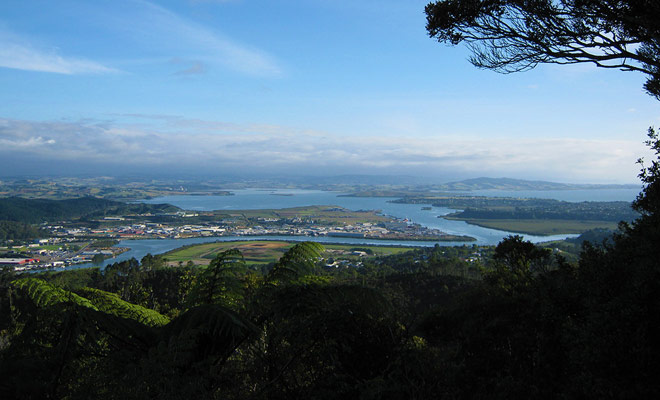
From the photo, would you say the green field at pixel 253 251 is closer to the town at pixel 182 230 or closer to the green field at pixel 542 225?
the town at pixel 182 230

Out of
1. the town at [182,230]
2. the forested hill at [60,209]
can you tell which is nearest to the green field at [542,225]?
the town at [182,230]

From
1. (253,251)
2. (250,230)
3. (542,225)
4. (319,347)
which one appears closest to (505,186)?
(542,225)

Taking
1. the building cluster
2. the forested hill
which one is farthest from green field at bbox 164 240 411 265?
the forested hill

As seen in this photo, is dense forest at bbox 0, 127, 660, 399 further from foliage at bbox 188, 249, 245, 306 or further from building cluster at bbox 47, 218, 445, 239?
building cluster at bbox 47, 218, 445, 239

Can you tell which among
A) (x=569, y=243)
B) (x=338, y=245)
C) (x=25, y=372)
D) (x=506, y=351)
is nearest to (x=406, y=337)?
(x=506, y=351)

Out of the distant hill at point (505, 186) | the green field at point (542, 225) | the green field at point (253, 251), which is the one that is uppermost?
the distant hill at point (505, 186)

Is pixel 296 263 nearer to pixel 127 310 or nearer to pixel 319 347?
pixel 319 347
